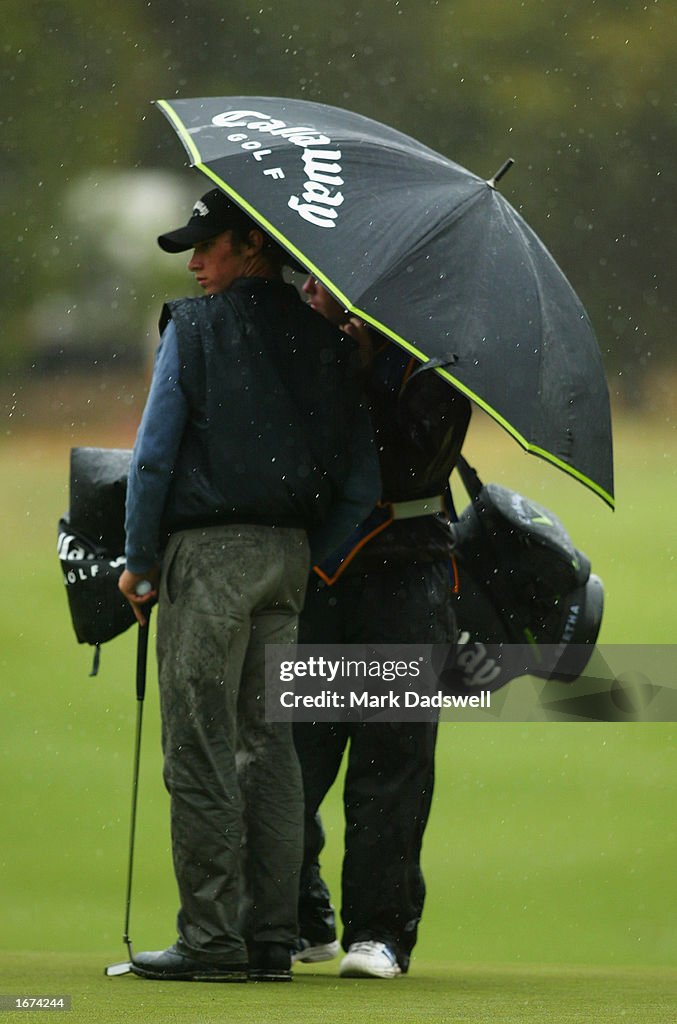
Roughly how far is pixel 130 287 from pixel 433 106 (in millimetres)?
3454

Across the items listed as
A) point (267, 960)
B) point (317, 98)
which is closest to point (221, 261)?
point (267, 960)

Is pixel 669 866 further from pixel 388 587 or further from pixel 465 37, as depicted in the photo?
pixel 465 37

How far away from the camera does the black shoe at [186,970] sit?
266cm

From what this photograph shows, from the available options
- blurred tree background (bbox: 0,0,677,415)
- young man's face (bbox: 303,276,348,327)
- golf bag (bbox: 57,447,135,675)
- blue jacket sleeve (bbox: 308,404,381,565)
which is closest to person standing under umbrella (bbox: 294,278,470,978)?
young man's face (bbox: 303,276,348,327)

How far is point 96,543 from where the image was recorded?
300 centimetres

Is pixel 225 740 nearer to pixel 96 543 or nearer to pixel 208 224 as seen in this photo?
pixel 96 543

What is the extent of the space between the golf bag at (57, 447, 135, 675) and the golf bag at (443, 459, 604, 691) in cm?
61

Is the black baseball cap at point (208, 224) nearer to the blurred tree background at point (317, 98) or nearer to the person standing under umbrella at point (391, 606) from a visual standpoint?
the person standing under umbrella at point (391, 606)

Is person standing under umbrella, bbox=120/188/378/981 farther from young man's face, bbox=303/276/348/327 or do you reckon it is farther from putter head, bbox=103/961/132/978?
young man's face, bbox=303/276/348/327

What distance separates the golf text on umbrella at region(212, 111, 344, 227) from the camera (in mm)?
2729

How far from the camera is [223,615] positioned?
2678 mm

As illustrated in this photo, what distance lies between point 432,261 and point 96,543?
0.75 m

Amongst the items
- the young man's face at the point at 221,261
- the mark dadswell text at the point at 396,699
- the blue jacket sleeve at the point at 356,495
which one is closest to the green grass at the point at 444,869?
the mark dadswell text at the point at 396,699

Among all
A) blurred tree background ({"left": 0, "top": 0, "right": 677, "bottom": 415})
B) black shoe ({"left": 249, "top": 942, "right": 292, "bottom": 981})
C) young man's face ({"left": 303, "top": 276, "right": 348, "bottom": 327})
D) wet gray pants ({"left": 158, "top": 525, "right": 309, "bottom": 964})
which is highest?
blurred tree background ({"left": 0, "top": 0, "right": 677, "bottom": 415})
